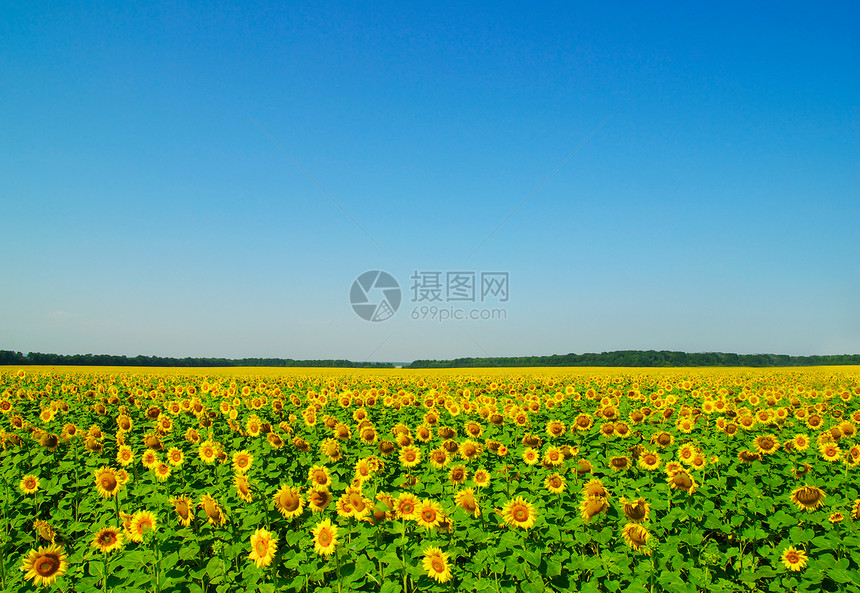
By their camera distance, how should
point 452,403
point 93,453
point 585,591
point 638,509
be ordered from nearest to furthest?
point 585,591 → point 638,509 → point 93,453 → point 452,403

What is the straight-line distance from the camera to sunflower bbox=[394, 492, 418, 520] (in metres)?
4.62

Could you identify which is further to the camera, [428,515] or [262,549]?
[428,515]

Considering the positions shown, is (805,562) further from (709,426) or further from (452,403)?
(452,403)

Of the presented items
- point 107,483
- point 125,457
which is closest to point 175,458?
point 125,457

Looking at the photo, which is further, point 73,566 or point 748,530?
point 748,530

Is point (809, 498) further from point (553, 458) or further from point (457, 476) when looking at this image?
point (457, 476)

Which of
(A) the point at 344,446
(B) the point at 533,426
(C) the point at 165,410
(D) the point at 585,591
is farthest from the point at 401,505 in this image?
(C) the point at 165,410

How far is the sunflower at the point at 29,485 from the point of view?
6.32 meters

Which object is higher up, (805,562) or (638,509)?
(638,509)

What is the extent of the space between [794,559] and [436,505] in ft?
11.8

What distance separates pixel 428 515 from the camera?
4.57 m

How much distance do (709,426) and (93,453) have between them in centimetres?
1099

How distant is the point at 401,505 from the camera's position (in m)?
4.72


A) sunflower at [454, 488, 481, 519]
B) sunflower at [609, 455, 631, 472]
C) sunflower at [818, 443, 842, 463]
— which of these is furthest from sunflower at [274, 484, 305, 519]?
sunflower at [818, 443, 842, 463]
